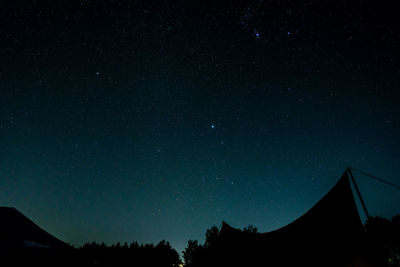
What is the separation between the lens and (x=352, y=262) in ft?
18.9

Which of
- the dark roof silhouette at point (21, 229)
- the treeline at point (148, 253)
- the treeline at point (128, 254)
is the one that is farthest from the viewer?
the treeline at point (128, 254)

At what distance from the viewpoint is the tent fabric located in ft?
18.1

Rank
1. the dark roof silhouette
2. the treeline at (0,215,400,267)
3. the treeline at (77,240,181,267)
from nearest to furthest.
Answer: the treeline at (0,215,400,267)
the dark roof silhouette
the treeline at (77,240,181,267)

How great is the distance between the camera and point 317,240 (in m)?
6.07

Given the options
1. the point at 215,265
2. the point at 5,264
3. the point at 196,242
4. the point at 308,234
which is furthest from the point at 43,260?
the point at 196,242

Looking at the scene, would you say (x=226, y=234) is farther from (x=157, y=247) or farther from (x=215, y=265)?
(x=157, y=247)

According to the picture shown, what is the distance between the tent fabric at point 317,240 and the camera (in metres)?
5.52

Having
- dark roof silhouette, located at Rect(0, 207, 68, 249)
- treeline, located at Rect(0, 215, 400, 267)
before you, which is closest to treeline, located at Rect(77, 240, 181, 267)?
treeline, located at Rect(0, 215, 400, 267)

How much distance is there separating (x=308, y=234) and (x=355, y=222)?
128cm

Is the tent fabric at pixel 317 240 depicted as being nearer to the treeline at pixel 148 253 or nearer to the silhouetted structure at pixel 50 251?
the treeline at pixel 148 253

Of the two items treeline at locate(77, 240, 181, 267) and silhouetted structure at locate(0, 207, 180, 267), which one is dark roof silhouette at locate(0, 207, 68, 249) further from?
treeline at locate(77, 240, 181, 267)

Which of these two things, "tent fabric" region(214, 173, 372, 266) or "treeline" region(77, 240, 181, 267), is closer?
"tent fabric" region(214, 173, 372, 266)

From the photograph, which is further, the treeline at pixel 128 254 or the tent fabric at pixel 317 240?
the treeline at pixel 128 254

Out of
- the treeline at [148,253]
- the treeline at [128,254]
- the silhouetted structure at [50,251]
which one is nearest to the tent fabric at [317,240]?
the treeline at [148,253]
